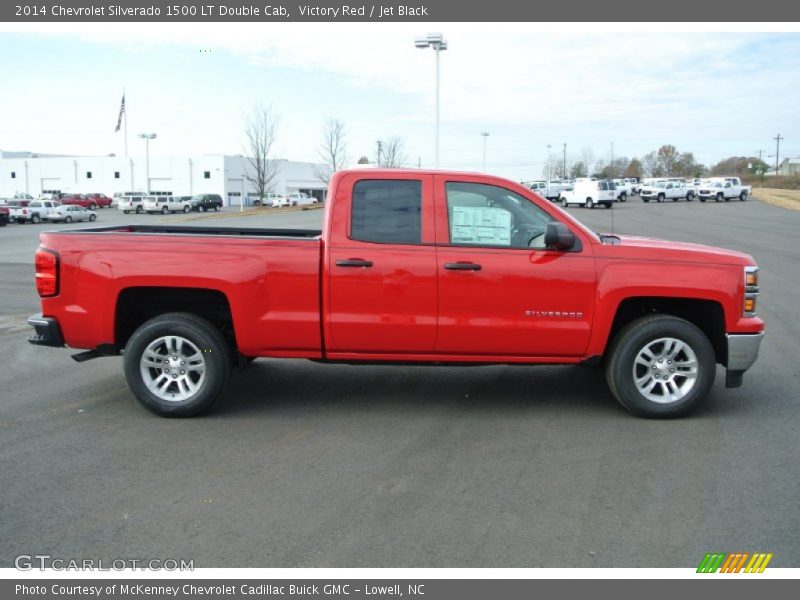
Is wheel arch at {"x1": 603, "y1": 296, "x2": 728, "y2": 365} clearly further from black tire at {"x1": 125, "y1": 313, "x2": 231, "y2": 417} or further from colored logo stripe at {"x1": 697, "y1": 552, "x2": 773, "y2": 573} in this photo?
black tire at {"x1": 125, "y1": 313, "x2": 231, "y2": 417}

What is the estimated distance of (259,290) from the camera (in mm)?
5852

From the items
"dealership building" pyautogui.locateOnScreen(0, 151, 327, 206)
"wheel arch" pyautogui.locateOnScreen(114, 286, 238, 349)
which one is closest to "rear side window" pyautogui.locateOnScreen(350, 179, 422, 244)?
"wheel arch" pyautogui.locateOnScreen(114, 286, 238, 349)

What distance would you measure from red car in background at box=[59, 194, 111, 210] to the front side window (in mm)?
67680

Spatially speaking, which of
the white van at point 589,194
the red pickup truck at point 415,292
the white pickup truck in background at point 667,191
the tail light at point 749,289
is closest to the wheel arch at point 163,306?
the red pickup truck at point 415,292

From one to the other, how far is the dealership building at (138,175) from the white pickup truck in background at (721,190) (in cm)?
5658

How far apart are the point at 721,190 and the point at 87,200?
59861 millimetres

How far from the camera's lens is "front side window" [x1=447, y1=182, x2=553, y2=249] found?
5.95 m

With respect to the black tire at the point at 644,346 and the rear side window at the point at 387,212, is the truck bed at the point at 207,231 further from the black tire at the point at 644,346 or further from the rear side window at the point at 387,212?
the black tire at the point at 644,346

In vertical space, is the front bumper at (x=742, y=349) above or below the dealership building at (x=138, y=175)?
below

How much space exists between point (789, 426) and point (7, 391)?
6.77 metres

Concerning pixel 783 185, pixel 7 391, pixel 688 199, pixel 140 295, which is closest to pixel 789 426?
pixel 140 295

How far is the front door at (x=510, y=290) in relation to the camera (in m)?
5.80

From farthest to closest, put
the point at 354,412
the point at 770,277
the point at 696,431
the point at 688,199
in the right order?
the point at 688,199
the point at 770,277
the point at 354,412
the point at 696,431
